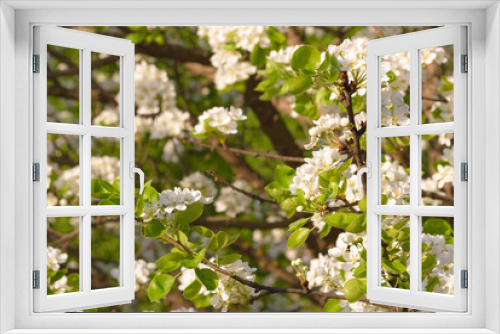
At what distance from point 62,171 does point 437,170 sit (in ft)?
6.89

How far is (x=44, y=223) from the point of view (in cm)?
176

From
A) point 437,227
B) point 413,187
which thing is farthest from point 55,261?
point 437,227

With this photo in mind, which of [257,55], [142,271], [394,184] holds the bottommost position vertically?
[142,271]

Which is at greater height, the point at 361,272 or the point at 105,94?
the point at 105,94

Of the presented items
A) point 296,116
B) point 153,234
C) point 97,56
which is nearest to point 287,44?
point 296,116

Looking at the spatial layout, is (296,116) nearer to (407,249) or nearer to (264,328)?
(407,249)

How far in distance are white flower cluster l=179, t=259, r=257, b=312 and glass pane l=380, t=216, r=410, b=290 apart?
83 centimetres

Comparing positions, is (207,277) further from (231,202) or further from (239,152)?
(239,152)

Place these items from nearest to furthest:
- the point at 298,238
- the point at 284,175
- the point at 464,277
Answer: the point at 464,277, the point at 298,238, the point at 284,175

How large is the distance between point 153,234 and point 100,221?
0.77 meters

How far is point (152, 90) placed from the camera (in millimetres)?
2973

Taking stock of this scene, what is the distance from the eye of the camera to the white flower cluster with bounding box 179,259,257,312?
267 cm

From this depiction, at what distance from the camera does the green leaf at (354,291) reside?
6.71ft

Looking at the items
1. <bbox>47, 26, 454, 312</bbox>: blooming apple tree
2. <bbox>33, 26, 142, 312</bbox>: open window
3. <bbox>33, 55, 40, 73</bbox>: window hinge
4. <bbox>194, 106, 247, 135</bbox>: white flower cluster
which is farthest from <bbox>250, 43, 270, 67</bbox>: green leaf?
<bbox>33, 55, 40, 73</bbox>: window hinge
